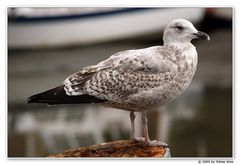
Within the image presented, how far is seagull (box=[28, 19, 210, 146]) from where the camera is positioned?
429 centimetres

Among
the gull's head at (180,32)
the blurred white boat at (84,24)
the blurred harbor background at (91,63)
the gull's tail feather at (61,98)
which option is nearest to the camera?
the gull's head at (180,32)

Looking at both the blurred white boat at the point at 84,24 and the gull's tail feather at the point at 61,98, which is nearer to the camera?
the gull's tail feather at the point at 61,98

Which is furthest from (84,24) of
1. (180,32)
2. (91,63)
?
(180,32)

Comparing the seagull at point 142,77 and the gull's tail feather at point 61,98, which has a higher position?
the seagull at point 142,77

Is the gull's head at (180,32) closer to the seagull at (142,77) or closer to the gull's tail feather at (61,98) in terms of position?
the seagull at (142,77)

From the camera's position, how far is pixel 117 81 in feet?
14.3

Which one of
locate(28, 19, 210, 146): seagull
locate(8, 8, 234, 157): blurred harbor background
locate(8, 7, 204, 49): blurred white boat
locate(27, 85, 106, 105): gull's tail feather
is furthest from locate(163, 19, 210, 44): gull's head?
locate(8, 7, 204, 49): blurred white boat

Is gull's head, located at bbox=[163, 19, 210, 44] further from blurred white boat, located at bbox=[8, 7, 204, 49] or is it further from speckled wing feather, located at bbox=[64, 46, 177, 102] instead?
blurred white boat, located at bbox=[8, 7, 204, 49]

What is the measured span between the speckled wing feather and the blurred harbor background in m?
1.26

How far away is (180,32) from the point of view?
4297 millimetres

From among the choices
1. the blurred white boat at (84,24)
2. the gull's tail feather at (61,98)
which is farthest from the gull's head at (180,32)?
the blurred white boat at (84,24)

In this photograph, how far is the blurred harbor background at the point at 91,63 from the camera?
6555mm

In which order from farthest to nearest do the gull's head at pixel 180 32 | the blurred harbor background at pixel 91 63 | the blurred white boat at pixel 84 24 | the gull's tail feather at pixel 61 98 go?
the blurred white boat at pixel 84 24 → the blurred harbor background at pixel 91 63 → the gull's tail feather at pixel 61 98 → the gull's head at pixel 180 32
